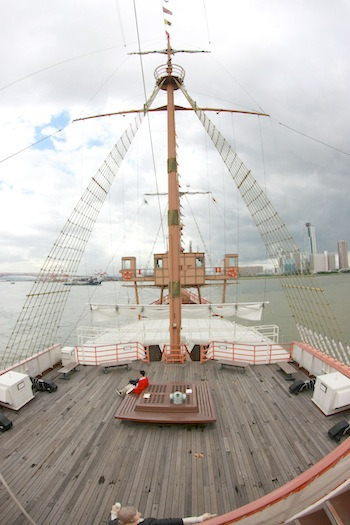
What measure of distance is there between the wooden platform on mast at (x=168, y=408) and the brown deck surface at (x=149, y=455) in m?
0.30

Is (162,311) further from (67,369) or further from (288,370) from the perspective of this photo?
(288,370)

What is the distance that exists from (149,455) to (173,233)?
7.26m

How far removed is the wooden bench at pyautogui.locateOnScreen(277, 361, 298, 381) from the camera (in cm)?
809

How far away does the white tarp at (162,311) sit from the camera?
12500 mm

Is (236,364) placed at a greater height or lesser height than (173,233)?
lesser

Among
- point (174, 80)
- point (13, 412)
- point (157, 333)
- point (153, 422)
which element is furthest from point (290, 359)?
point (174, 80)

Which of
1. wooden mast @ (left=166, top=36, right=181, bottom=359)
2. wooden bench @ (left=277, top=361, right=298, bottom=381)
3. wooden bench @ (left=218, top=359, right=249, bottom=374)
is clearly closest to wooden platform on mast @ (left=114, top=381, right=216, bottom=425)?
wooden bench @ (left=218, top=359, right=249, bottom=374)

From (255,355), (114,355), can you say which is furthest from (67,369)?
(255,355)

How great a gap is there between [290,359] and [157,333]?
754cm

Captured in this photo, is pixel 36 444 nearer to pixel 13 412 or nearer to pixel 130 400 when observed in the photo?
pixel 13 412

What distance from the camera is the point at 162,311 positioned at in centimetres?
1261

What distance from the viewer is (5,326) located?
37.7 metres

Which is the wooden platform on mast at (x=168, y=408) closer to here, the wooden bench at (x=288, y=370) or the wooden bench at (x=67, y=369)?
the wooden bench at (x=67, y=369)

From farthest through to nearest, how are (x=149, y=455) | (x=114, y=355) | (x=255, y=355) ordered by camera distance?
(x=114, y=355) → (x=255, y=355) → (x=149, y=455)
